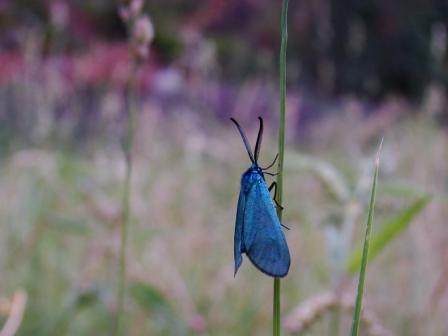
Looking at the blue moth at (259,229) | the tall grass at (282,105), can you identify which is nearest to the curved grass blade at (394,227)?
the blue moth at (259,229)

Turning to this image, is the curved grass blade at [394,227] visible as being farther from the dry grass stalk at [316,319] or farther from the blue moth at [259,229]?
the blue moth at [259,229]

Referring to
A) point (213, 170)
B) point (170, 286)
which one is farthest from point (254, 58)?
point (170, 286)

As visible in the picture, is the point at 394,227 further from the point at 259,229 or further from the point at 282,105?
the point at 282,105

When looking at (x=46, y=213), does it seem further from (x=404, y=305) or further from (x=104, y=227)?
(x=404, y=305)

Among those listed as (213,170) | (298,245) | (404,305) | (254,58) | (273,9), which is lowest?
(404,305)

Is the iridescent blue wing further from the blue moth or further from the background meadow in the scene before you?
the background meadow

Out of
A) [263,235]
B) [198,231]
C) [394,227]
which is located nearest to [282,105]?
[263,235]

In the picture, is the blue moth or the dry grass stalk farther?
the dry grass stalk

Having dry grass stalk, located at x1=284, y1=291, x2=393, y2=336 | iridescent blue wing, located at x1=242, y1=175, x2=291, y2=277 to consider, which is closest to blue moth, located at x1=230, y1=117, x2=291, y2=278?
iridescent blue wing, located at x1=242, y1=175, x2=291, y2=277
